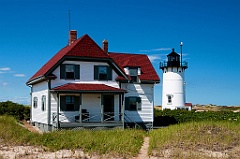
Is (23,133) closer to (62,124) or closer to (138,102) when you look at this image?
(62,124)

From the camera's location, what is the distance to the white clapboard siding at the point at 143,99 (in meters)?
29.0

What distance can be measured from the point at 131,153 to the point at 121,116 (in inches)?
433

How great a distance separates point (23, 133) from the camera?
19.4m

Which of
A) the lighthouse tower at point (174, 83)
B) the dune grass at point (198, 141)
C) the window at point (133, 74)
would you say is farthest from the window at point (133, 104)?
the lighthouse tower at point (174, 83)

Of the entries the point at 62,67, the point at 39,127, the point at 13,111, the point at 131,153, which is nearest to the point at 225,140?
the point at 131,153

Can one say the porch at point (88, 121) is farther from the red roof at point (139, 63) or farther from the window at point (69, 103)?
the red roof at point (139, 63)

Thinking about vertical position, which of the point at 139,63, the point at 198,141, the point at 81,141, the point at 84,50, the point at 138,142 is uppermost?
the point at 84,50

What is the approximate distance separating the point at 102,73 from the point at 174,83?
20.3m

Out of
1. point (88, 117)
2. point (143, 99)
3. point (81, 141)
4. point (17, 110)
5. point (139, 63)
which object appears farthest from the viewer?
point (17, 110)

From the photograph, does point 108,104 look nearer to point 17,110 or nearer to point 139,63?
point 139,63

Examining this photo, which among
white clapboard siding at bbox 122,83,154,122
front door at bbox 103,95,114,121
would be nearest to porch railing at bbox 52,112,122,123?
front door at bbox 103,95,114,121

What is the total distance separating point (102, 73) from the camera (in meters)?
27.3

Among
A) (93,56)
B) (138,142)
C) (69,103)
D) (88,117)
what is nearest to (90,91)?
(69,103)

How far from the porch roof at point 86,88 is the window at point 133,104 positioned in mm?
2740
